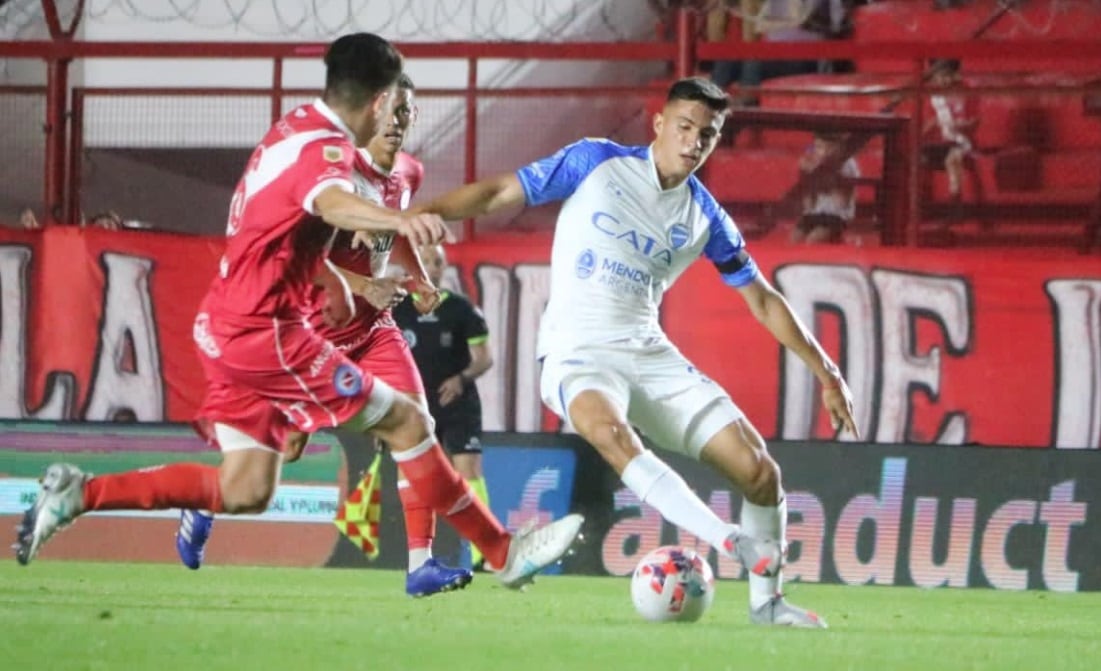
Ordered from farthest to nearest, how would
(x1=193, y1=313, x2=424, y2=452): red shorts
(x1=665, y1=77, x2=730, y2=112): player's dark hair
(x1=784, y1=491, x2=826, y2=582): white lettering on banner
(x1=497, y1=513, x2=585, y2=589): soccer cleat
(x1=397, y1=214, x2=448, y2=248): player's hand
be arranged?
(x1=784, y1=491, x2=826, y2=582): white lettering on banner, (x1=665, y1=77, x2=730, y2=112): player's dark hair, (x1=497, y1=513, x2=585, y2=589): soccer cleat, (x1=193, y1=313, x2=424, y2=452): red shorts, (x1=397, y1=214, x2=448, y2=248): player's hand

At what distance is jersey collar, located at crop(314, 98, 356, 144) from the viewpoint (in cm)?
747

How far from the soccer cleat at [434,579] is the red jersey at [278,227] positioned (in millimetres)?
1187

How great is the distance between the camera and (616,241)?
8359 millimetres

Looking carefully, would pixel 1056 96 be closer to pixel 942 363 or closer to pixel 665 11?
pixel 942 363

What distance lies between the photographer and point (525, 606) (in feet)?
29.2

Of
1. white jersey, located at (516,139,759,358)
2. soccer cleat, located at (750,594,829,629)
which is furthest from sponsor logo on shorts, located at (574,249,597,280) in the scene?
soccer cleat, located at (750,594,829,629)

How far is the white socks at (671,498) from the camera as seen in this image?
7586 millimetres

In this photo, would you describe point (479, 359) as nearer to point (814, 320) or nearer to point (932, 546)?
point (814, 320)

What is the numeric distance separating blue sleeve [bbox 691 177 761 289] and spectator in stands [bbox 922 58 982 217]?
18.3 ft

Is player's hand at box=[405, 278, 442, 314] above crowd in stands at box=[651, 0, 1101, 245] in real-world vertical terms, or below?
below

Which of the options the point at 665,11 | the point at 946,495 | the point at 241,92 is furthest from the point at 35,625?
the point at 665,11

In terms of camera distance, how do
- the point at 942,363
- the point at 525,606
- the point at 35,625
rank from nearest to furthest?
the point at 35,625, the point at 525,606, the point at 942,363

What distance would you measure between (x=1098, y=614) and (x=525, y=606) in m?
2.71

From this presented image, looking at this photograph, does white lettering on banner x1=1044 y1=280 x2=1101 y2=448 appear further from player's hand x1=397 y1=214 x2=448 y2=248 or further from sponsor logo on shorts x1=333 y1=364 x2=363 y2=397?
player's hand x1=397 y1=214 x2=448 y2=248
